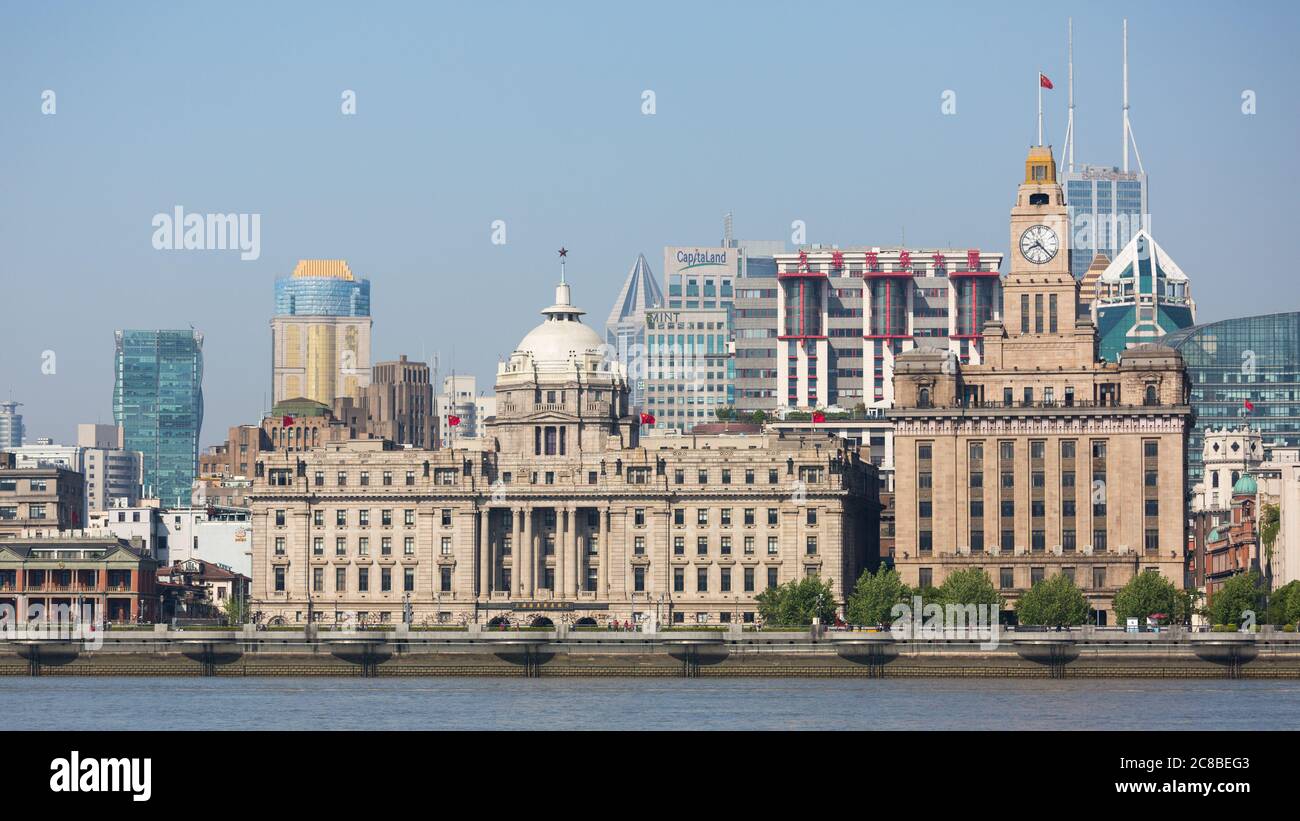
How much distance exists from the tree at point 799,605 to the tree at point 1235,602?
29.7 m

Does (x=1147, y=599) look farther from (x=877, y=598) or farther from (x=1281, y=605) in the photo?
(x=877, y=598)

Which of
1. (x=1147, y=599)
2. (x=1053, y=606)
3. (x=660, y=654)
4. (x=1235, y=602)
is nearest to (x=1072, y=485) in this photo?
(x=1053, y=606)

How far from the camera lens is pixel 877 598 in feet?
610

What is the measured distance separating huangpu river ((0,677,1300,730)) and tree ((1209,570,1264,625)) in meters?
35.0

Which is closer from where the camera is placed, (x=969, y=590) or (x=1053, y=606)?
(x=1053, y=606)

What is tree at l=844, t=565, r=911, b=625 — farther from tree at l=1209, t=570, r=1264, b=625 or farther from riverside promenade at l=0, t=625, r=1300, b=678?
tree at l=1209, t=570, r=1264, b=625

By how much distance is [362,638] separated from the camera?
160 meters

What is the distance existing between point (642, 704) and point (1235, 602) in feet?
239

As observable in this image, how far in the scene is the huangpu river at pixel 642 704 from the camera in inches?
4144

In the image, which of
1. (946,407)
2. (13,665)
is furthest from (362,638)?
(946,407)

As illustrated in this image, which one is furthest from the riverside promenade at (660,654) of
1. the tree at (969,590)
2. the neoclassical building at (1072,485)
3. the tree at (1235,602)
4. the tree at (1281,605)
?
the neoclassical building at (1072,485)

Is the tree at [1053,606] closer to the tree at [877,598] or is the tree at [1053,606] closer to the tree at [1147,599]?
the tree at [1147,599]
